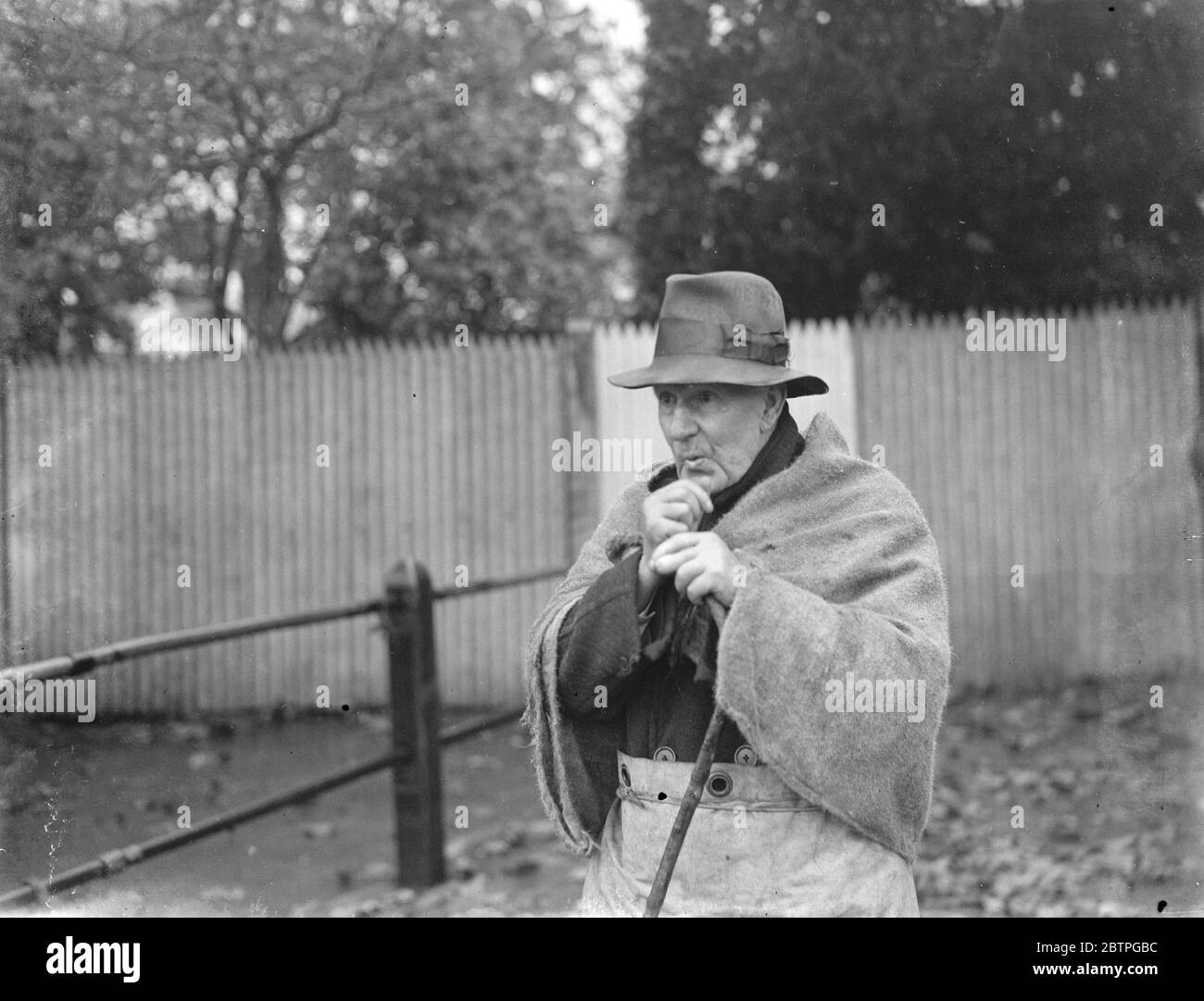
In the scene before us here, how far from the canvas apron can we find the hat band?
712mm

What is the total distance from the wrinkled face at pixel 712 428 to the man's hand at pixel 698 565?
0.19 metres

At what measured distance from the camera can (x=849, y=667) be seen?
1.99 metres

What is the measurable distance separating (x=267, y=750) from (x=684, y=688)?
160 inches

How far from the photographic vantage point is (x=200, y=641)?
3459 millimetres

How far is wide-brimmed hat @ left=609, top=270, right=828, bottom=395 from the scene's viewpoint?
6.94ft

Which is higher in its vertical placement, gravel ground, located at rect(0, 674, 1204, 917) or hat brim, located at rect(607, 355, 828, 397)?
hat brim, located at rect(607, 355, 828, 397)
